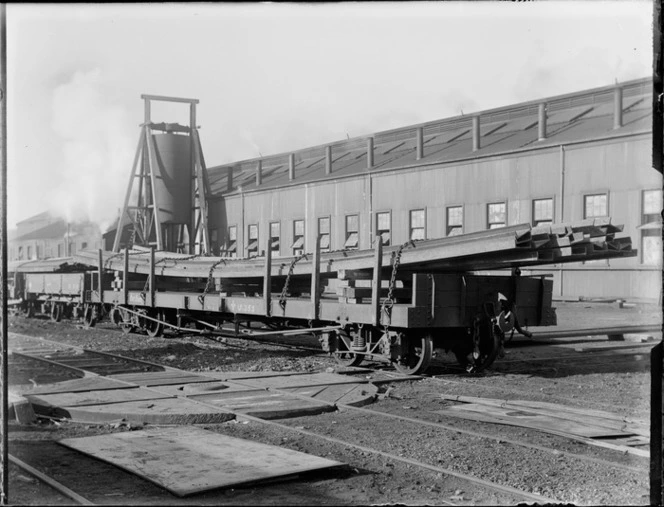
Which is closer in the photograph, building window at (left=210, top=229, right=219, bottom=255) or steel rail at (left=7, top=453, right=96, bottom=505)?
steel rail at (left=7, top=453, right=96, bottom=505)

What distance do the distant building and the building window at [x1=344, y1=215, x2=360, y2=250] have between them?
16.9 m

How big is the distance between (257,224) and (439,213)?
1024 cm

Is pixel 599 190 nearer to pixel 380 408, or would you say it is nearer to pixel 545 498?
pixel 380 408

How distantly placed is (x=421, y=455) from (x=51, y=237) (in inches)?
1654

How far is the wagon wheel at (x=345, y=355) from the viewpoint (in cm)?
1174

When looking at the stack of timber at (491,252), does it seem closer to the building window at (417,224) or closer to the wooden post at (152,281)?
the wooden post at (152,281)

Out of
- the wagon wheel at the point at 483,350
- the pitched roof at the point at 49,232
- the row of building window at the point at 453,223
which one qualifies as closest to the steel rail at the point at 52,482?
the wagon wheel at the point at 483,350

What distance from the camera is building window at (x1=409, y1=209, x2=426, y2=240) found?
83.0ft

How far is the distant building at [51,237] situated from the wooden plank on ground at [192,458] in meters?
34.1

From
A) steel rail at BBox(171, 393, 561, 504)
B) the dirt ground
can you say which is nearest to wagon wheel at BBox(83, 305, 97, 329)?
the dirt ground

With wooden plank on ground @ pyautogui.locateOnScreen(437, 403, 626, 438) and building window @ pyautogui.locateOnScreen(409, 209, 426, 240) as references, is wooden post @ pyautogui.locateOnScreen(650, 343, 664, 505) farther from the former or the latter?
building window @ pyautogui.locateOnScreen(409, 209, 426, 240)

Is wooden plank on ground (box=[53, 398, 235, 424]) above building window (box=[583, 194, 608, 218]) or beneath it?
beneath

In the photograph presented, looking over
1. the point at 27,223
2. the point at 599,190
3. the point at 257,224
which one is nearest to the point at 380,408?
the point at 599,190

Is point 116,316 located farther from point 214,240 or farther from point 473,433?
point 214,240
